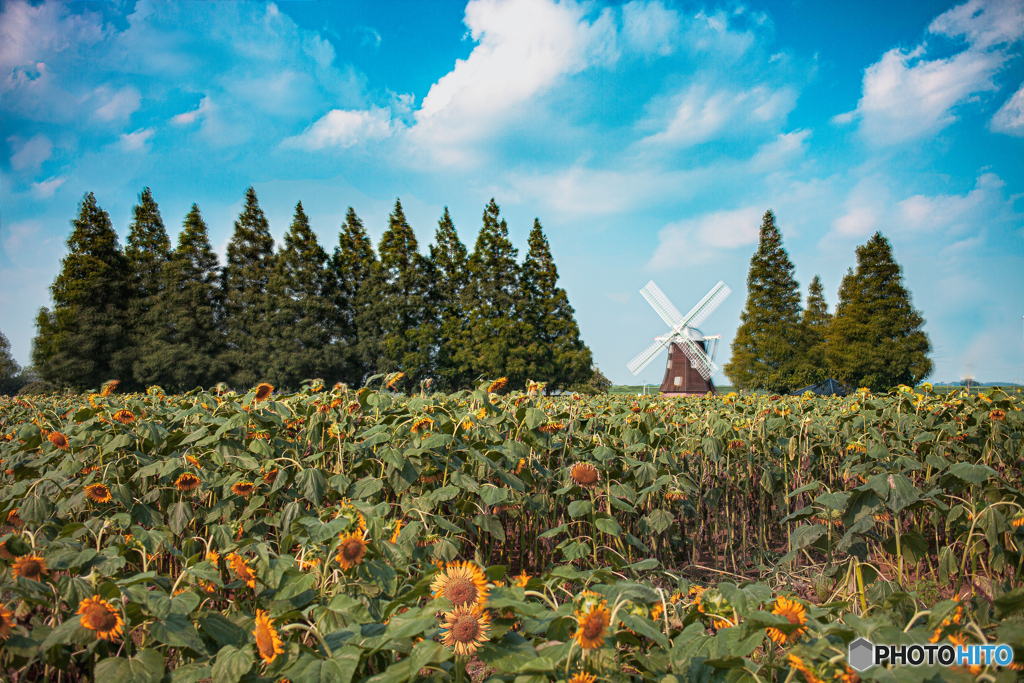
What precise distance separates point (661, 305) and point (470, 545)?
3133cm

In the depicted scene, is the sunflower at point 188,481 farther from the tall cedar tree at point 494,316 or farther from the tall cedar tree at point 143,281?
the tall cedar tree at point 143,281

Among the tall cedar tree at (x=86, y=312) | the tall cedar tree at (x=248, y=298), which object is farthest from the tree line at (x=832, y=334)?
the tall cedar tree at (x=86, y=312)

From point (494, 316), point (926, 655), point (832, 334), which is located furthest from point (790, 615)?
point (832, 334)

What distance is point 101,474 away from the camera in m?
2.56

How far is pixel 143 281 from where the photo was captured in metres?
28.5

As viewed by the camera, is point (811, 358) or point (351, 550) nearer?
point (351, 550)

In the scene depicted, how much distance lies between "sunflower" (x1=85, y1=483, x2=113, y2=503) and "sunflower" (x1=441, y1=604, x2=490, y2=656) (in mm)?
1995

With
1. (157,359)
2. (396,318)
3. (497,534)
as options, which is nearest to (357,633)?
(497,534)

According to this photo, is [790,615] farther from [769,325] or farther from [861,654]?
[769,325]

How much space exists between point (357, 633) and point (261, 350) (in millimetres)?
29620

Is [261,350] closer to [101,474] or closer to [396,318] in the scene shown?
[396,318]

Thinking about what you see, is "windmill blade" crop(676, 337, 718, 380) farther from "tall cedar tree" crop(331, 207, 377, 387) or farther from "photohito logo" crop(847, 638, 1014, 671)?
"photohito logo" crop(847, 638, 1014, 671)

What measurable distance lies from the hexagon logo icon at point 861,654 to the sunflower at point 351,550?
1072 millimetres

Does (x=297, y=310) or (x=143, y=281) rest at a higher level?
(x=143, y=281)
